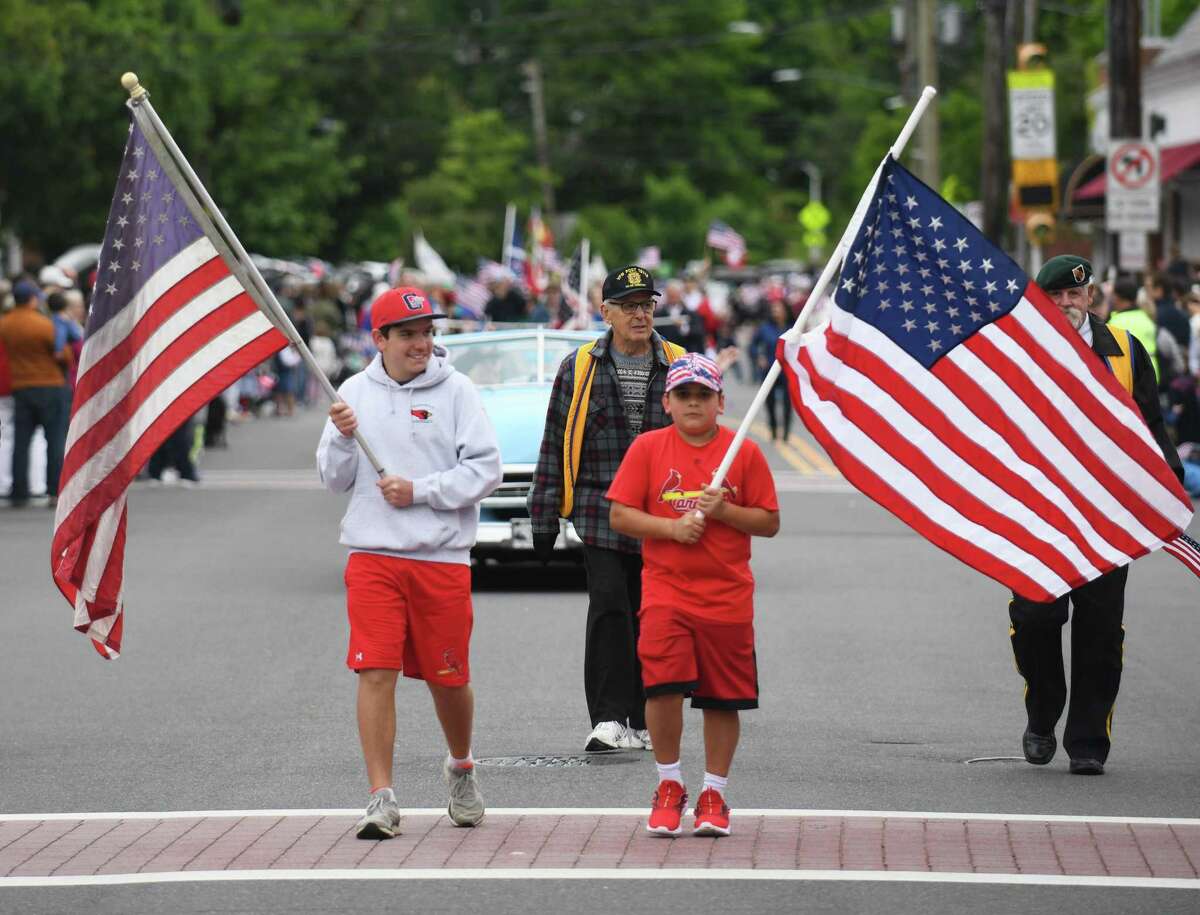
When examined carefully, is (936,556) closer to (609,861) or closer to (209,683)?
(209,683)

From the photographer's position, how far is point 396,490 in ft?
25.5

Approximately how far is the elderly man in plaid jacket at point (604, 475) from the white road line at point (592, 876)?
7.50ft

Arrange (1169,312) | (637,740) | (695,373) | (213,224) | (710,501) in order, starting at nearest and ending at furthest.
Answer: (710,501) → (695,373) → (213,224) → (637,740) → (1169,312)

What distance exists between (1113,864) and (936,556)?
10.2m

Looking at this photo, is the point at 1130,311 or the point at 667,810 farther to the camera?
the point at 1130,311

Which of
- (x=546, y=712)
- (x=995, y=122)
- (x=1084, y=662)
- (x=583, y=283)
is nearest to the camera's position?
(x=1084, y=662)

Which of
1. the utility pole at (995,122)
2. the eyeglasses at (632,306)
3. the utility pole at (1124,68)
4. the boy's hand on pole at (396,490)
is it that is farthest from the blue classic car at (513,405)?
the utility pole at (995,122)

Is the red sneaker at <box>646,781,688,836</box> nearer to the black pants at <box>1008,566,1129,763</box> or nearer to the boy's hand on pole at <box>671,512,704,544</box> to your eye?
the boy's hand on pole at <box>671,512,704,544</box>

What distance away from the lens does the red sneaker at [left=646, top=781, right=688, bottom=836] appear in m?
7.68

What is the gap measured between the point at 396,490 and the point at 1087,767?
9.90ft

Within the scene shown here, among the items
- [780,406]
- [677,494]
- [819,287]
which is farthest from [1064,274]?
[780,406]

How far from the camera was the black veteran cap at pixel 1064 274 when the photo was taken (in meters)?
9.02

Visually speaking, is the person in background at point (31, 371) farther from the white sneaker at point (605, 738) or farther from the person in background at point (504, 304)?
the white sneaker at point (605, 738)

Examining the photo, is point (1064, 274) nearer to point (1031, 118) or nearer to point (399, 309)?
point (399, 309)
